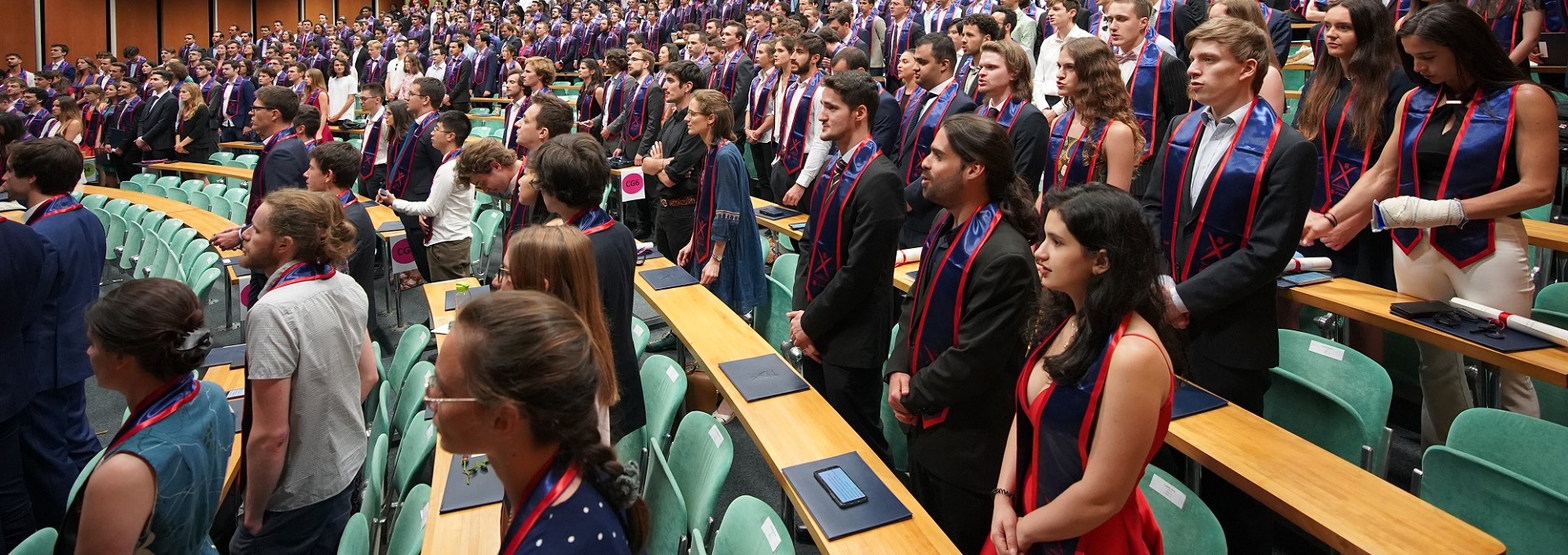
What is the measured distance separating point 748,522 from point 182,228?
5.48m

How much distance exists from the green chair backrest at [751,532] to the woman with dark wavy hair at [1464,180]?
2116 mm

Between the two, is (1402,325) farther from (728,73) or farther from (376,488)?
(728,73)

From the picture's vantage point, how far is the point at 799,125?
21.0ft

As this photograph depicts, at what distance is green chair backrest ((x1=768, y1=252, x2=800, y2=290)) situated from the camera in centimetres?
435

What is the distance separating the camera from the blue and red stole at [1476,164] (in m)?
2.83

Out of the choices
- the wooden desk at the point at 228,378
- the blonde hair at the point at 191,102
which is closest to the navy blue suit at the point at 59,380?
the wooden desk at the point at 228,378

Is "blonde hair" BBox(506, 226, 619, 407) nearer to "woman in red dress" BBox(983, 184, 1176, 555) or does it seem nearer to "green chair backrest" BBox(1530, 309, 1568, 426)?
"woman in red dress" BBox(983, 184, 1176, 555)

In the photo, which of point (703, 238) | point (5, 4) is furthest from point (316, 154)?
point (5, 4)

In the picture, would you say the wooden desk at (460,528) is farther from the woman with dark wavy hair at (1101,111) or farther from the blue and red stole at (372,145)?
the blue and red stole at (372,145)

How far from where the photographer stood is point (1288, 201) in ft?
8.40

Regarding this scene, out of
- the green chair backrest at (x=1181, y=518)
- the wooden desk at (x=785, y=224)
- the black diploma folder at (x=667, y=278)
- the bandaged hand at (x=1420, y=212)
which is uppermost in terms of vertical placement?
the bandaged hand at (x=1420, y=212)

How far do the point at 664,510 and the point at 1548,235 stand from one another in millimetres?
3458

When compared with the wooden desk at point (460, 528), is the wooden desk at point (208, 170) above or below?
below

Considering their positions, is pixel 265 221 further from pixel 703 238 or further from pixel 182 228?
pixel 182 228
